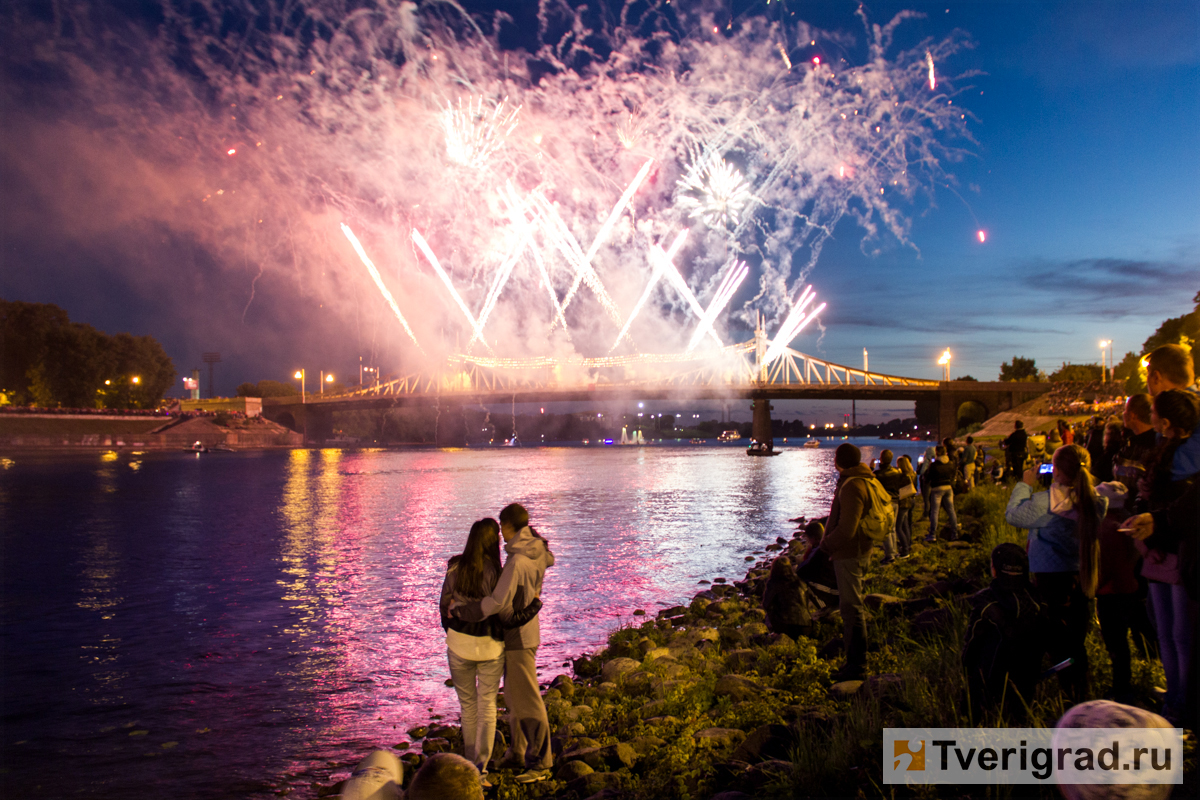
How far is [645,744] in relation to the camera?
643 centimetres

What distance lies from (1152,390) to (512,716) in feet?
18.6

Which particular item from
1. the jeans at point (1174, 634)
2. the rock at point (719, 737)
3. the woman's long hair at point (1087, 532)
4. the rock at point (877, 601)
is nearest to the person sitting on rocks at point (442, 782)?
the rock at point (719, 737)

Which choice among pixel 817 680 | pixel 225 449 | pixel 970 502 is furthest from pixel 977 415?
pixel 225 449

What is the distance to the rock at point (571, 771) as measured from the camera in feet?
19.4

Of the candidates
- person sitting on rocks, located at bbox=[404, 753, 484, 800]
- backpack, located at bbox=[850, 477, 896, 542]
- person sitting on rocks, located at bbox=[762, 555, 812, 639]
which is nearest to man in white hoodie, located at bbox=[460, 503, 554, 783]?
person sitting on rocks, located at bbox=[404, 753, 484, 800]

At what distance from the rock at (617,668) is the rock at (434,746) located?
2250 millimetres

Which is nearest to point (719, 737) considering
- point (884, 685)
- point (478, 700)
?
point (884, 685)

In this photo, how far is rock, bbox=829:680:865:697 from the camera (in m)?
6.52

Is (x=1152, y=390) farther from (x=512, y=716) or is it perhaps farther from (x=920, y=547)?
(x=920, y=547)

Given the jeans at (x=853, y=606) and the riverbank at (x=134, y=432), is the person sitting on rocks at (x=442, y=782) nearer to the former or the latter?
the jeans at (x=853, y=606)

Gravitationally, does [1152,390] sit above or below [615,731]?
above

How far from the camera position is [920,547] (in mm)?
14094

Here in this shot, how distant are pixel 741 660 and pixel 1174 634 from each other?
446 cm

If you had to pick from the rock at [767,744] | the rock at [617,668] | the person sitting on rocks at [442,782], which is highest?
the person sitting on rocks at [442,782]
